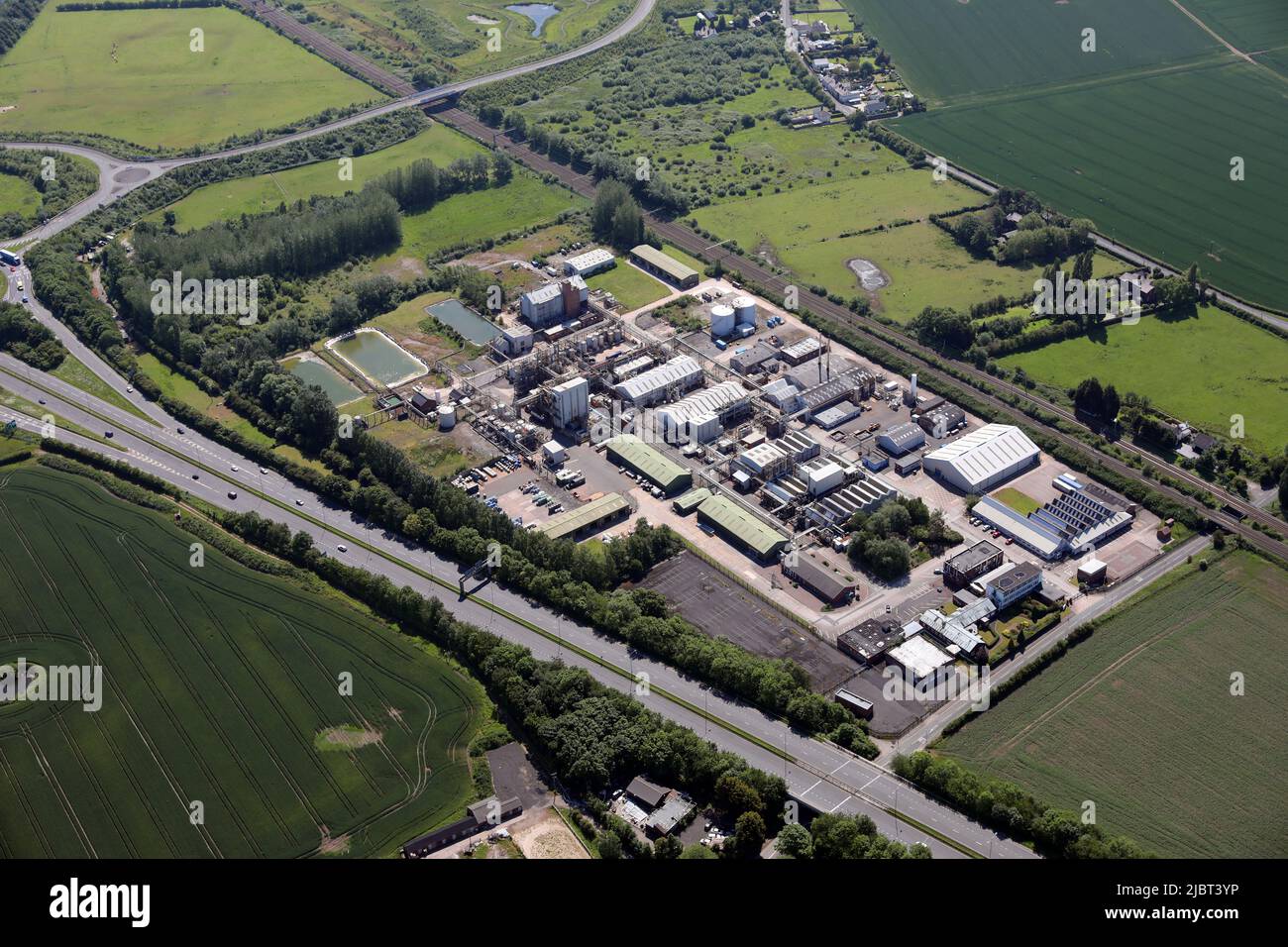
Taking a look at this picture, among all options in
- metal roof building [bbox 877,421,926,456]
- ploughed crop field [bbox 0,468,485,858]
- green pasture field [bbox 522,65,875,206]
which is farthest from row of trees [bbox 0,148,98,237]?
metal roof building [bbox 877,421,926,456]

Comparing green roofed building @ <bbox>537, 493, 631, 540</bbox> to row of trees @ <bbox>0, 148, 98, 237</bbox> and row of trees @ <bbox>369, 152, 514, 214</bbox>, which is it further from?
row of trees @ <bbox>0, 148, 98, 237</bbox>

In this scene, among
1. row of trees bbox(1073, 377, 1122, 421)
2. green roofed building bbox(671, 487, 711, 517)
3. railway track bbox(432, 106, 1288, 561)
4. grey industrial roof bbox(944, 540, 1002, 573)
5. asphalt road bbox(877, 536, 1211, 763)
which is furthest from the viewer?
row of trees bbox(1073, 377, 1122, 421)

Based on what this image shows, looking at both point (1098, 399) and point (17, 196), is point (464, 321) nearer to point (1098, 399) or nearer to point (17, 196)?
point (1098, 399)

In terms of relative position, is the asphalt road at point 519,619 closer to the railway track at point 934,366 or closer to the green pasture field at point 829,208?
the railway track at point 934,366

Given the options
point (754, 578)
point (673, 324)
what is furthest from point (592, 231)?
point (754, 578)

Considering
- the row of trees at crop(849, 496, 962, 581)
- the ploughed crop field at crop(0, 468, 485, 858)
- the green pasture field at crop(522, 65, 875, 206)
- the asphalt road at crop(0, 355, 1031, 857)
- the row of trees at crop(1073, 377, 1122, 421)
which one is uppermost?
the green pasture field at crop(522, 65, 875, 206)

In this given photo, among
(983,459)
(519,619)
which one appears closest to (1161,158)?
(983,459)
